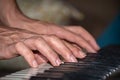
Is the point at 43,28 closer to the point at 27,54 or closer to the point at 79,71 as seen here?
Result: the point at 27,54

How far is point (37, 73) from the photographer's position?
0.56 m

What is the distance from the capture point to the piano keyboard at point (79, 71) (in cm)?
52

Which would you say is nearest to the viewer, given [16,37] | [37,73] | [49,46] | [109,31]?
[37,73]

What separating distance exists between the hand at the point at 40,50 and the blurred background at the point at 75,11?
1.14 m

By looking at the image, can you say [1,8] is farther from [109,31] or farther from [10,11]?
[109,31]

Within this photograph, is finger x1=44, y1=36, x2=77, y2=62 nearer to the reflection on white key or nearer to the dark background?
the reflection on white key

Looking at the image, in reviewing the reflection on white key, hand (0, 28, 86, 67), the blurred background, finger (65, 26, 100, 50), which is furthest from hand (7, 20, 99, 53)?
the blurred background

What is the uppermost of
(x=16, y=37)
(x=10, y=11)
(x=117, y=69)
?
(x=10, y=11)

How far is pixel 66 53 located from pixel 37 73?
0.48 ft

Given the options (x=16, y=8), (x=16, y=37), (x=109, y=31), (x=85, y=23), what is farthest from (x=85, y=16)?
(x=16, y=37)

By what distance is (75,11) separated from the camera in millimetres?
2279

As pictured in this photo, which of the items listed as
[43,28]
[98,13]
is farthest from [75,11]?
[43,28]

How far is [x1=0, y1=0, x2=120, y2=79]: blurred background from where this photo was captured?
2.00 m

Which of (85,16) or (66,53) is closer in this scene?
(66,53)
